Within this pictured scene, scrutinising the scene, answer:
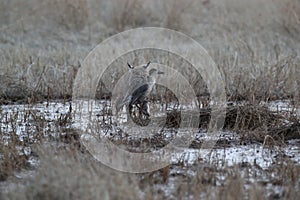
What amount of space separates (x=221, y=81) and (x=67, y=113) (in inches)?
98.3

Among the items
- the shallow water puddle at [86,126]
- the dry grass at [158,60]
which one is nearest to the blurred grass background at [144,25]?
the dry grass at [158,60]

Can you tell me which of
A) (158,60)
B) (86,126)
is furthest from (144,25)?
(86,126)

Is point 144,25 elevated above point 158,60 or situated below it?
above

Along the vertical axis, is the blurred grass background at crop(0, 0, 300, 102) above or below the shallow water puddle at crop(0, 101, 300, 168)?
above

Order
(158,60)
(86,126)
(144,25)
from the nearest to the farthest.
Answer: (86,126) → (158,60) → (144,25)

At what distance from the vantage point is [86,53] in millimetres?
10102

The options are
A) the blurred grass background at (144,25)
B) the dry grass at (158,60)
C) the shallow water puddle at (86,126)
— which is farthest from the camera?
the blurred grass background at (144,25)

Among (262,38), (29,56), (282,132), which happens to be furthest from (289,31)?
(282,132)

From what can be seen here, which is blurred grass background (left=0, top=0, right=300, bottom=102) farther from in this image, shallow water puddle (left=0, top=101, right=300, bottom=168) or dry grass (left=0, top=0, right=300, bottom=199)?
shallow water puddle (left=0, top=101, right=300, bottom=168)

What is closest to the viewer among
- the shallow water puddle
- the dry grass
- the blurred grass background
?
the dry grass

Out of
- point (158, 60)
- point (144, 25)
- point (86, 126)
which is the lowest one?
point (86, 126)

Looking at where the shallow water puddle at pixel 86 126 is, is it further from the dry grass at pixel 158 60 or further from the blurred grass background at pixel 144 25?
the blurred grass background at pixel 144 25

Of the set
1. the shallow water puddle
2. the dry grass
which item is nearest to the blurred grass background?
the dry grass

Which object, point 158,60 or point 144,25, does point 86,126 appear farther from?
point 144,25
